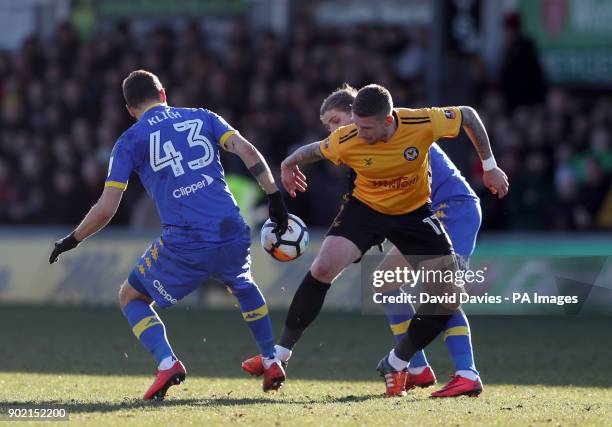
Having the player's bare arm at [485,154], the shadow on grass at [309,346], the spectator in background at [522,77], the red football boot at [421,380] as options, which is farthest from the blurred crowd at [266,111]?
the player's bare arm at [485,154]

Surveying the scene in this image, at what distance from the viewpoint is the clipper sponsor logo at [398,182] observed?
309 inches

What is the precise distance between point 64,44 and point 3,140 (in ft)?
6.04

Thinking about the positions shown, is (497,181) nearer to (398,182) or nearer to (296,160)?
(398,182)

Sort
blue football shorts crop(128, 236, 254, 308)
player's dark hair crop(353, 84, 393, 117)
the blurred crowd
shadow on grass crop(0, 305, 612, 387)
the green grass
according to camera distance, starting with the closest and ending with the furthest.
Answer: the green grass
player's dark hair crop(353, 84, 393, 117)
blue football shorts crop(128, 236, 254, 308)
shadow on grass crop(0, 305, 612, 387)
the blurred crowd

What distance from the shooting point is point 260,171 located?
7879 mm

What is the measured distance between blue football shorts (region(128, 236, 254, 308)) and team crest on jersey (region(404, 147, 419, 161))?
112cm

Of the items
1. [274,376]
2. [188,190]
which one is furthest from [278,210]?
[274,376]

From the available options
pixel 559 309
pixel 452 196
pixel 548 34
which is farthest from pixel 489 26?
pixel 452 196

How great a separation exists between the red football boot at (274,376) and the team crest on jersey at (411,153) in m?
1.49

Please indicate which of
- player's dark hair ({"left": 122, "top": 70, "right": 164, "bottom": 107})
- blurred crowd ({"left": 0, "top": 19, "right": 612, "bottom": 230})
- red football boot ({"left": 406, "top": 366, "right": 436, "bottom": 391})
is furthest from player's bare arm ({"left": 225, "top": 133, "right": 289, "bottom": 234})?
blurred crowd ({"left": 0, "top": 19, "right": 612, "bottom": 230})

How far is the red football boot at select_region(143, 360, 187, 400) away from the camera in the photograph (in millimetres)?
7688

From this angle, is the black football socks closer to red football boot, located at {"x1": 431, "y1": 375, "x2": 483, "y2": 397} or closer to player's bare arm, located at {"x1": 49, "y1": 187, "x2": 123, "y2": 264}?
red football boot, located at {"x1": 431, "y1": 375, "x2": 483, "y2": 397}

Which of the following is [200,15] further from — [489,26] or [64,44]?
[489,26]

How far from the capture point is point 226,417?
703cm
